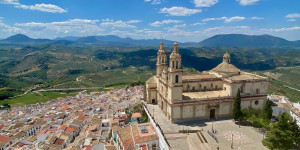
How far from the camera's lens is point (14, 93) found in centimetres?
10681

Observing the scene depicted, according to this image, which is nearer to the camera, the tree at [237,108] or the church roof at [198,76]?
the tree at [237,108]

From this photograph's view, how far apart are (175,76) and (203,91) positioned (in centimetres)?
857

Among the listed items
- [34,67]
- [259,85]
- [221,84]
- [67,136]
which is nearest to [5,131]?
[67,136]

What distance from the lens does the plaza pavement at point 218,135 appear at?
2666 centimetres

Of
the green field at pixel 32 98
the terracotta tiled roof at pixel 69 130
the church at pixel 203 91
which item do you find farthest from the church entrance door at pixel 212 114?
the green field at pixel 32 98

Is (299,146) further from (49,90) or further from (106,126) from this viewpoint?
(49,90)

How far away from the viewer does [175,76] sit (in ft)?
108

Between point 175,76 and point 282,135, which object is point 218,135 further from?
point 175,76

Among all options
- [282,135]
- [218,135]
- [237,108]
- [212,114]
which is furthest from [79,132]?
[282,135]

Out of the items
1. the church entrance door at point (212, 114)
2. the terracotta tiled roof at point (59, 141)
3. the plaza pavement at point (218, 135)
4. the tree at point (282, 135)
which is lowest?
the terracotta tiled roof at point (59, 141)

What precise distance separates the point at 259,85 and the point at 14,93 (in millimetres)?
115401

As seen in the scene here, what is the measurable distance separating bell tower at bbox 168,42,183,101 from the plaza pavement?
15.3 ft

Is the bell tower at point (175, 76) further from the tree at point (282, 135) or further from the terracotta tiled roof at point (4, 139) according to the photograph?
the terracotta tiled roof at point (4, 139)

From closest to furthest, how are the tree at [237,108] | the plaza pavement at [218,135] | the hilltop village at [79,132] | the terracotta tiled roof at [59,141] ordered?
the plaza pavement at [218,135], the hilltop village at [79,132], the tree at [237,108], the terracotta tiled roof at [59,141]
